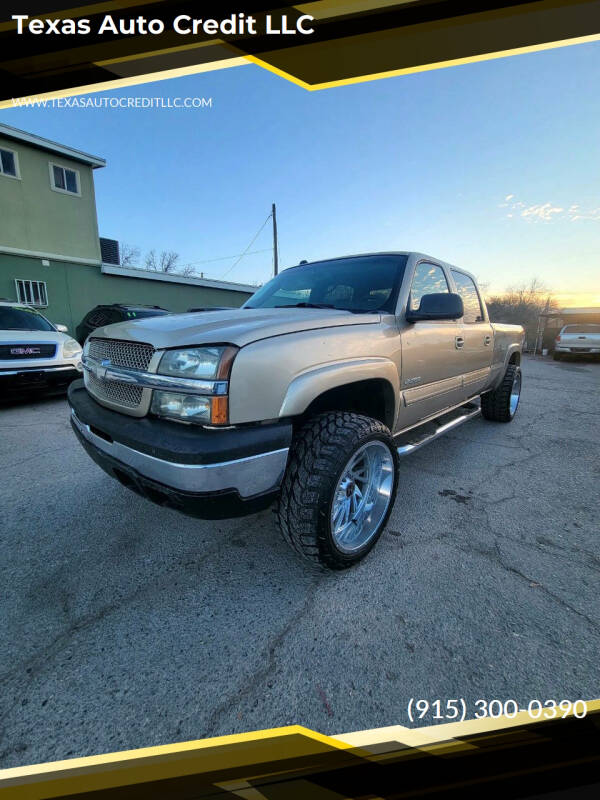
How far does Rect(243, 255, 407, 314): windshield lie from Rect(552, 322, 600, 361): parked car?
16854 millimetres

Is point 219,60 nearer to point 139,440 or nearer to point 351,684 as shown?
point 139,440

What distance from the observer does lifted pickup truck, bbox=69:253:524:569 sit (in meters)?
1.54

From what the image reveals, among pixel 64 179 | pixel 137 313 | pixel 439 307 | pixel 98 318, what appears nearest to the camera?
pixel 439 307

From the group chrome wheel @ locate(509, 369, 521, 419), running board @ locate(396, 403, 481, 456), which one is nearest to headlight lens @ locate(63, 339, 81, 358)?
running board @ locate(396, 403, 481, 456)

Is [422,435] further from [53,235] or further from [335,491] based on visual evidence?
Result: [53,235]

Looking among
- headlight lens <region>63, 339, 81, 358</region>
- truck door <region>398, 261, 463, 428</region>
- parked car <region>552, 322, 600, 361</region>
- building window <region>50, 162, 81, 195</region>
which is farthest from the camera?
parked car <region>552, 322, 600, 361</region>

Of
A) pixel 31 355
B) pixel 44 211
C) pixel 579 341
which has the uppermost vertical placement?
pixel 44 211

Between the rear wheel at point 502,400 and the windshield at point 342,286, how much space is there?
3.19 meters

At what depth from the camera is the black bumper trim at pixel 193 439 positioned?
147cm

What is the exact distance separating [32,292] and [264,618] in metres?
15.2

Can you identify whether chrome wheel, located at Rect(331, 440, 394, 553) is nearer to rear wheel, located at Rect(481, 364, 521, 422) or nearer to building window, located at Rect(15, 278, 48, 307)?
rear wheel, located at Rect(481, 364, 521, 422)

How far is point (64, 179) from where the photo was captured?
13.9 meters

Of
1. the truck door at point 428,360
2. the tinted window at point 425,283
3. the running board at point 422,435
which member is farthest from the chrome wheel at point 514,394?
the tinted window at point 425,283

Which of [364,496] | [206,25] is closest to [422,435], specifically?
[364,496]
